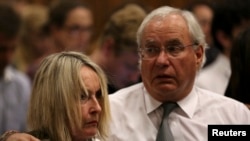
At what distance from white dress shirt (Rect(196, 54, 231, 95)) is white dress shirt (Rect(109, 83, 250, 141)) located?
0.95m

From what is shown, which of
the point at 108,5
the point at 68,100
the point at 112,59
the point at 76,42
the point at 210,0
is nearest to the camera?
the point at 68,100

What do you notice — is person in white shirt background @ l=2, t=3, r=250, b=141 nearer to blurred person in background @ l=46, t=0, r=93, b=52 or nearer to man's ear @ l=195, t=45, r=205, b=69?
man's ear @ l=195, t=45, r=205, b=69

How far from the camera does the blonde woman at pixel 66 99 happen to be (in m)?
3.45

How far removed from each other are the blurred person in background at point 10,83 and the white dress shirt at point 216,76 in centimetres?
133

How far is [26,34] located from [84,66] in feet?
11.7

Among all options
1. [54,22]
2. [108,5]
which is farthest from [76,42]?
[108,5]

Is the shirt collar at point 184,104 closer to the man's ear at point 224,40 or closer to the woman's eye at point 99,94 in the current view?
the woman's eye at point 99,94

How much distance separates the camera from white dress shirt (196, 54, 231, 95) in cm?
507

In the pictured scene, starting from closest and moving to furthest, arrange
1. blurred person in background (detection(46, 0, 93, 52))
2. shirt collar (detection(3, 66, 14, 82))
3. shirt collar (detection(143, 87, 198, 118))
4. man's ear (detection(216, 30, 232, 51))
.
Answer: shirt collar (detection(143, 87, 198, 118)), man's ear (detection(216, 30, 232, 51)), shirt collar (detection(3, 66, 14, 82)), blurred person in background (detection(46, 0, 93, 52))

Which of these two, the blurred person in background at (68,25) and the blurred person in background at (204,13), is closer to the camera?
the blurred person in background at (68,25)

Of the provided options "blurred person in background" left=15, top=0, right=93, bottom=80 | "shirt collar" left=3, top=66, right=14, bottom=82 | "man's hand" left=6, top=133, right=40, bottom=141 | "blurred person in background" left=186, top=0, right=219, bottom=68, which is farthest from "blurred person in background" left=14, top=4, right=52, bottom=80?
"man's hand" left=6, top=133, right=40, bottom=141

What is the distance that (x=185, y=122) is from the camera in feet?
13.1

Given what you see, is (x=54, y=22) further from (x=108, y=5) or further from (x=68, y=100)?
(x=68, y=100)

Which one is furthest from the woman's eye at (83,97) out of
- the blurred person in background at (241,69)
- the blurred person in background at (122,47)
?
the blurred person in background at (122,47)
